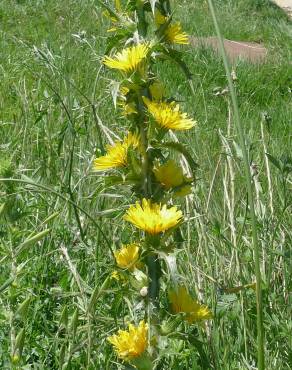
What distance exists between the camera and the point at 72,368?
1.51m

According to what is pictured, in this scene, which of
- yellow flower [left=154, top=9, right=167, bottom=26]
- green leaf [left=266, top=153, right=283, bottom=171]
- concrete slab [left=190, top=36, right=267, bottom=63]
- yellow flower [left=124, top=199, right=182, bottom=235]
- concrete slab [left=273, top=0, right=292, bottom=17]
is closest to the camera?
yellow flower [left=124, top=199, right=182, bottom=235]

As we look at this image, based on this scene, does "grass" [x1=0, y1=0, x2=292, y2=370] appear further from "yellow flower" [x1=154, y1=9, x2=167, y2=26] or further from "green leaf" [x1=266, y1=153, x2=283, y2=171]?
"yellow flower" [x1=154, y1=9, x2=167, y2=26]

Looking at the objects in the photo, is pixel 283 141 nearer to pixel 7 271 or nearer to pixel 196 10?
pixel 7 271

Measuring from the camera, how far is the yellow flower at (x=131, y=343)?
1.16 meters

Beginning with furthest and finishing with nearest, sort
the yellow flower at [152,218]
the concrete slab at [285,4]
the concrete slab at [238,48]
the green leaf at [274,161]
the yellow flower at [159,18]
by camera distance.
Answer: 1. the concrete slab at [285,4]
2. the concrete slab at [238,48]
3. the green leaf at [274,161]
4. the yellow flower at [159,18]
5. the yellow flower at [152,218]

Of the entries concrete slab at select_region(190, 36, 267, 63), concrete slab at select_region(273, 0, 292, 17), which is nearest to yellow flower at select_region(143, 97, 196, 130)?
concrete slab at select_region(190, 36, 267, 63)

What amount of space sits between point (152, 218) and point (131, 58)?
0.84 ft

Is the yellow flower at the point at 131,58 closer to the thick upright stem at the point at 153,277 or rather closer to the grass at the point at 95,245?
the grass at the point at 95,245

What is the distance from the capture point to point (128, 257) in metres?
1.22

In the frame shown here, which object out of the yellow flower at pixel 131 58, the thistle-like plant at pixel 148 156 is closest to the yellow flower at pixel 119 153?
the thistle-like plant at pixel 148 156

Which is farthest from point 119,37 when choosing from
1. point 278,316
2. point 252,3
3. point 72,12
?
point 252,3

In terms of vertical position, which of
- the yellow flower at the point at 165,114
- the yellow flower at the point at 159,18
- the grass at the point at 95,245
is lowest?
the grass at the point at 95,245

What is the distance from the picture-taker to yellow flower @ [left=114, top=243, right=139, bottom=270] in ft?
3.96

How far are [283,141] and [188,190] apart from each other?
2349mm
